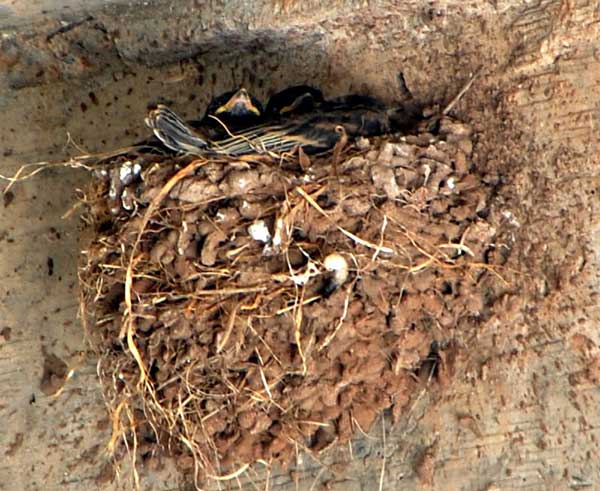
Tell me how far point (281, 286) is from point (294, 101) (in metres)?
0.53

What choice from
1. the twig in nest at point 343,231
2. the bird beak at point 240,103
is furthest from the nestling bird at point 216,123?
the twig in nest at point 343,231

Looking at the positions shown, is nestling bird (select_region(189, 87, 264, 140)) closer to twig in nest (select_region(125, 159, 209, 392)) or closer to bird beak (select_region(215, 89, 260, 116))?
bird beak (select_region(215, 89, 260, 116))

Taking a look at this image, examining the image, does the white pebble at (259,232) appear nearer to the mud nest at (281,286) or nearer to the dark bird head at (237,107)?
the mud nest at (281,286)

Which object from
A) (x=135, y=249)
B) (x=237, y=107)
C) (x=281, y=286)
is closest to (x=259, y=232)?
(x=281, y=286)

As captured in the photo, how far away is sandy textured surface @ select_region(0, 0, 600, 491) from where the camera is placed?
2.12m

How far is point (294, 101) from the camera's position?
229cm

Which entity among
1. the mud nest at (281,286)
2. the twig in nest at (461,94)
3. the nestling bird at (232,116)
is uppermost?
the twig in nest at (461,94)

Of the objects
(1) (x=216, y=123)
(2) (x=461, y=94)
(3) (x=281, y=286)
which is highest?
(2) (x=461, y=94)

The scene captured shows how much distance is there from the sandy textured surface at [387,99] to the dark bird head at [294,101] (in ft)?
0.31

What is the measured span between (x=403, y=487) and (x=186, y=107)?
116 cm

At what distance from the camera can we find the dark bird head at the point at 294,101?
226 centimetres

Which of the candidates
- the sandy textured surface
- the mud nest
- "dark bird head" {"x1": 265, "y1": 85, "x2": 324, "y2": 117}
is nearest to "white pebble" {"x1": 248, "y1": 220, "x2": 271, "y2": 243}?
the mud nest

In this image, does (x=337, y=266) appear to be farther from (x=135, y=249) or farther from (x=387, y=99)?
(x=387, y=99)

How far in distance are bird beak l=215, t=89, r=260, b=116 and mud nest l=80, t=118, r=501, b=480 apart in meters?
0.23
